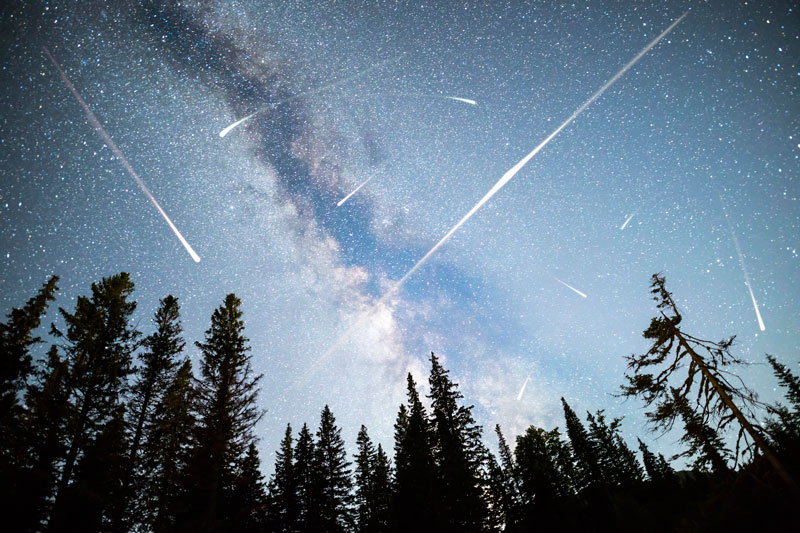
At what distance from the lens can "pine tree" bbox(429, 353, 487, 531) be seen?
2041 cm

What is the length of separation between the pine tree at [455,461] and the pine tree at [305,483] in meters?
10.5

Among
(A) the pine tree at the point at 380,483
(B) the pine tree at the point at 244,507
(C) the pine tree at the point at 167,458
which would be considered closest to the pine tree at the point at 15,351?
(C) the pine tree at the point at 167,458

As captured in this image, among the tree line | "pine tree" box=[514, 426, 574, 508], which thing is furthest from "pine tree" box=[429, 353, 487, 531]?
"pine tree" box=[514, 426, 574, 508]

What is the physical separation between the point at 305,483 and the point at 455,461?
45.3ft

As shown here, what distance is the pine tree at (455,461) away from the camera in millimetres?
20406

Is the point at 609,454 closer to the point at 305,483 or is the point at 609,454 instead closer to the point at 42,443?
the point at 305,483

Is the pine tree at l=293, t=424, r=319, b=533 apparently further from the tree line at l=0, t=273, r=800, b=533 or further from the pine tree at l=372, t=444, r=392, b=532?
the pine tree at l=372, t=444, r=392, b=532

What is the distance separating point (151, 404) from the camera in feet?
53.0

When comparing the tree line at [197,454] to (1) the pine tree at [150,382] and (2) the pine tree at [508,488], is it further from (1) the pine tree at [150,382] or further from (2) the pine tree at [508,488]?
(2) the pine tree at [508,488]

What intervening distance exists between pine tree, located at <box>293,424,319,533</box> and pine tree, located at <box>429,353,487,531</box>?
34.6 ft

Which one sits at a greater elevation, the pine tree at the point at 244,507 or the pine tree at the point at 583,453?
the pine tree at the point at 583,453

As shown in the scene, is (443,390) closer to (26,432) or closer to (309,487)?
(309,487)

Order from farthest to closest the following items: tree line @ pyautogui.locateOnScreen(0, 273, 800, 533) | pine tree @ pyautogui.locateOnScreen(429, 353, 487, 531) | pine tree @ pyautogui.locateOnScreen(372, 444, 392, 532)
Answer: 1. pine tree @ pyautogui.locateOnScreen(372, 444, 392, 532)
2. pine tree @ pyautogui.locateOnScreen(429, 353, 487, 531)
3. tree line @ pyautogui.locateOnScreen(0, 273, 800, 533)

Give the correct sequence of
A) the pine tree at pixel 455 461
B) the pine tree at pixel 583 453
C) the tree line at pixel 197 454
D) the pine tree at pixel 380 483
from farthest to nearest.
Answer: the pine tree at pixel 583 453 < the pine tree at pixel 380 483 < the pine tree at pixel 455 461 < the tree line at pixel 197 454
